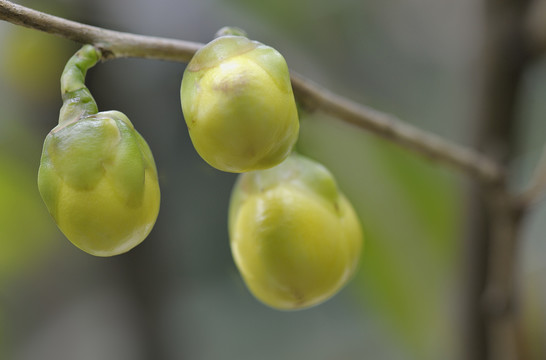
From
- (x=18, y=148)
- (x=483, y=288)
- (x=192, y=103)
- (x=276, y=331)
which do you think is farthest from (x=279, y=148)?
(x=276, y=331)

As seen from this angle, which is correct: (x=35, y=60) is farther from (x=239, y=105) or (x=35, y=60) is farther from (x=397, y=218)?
(x=239, y=105)

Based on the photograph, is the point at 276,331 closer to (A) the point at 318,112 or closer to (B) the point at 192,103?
(A) the point at 318,112

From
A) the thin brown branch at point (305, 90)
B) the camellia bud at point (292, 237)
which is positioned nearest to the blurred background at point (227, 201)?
the thin brown branch at point (305, 90)

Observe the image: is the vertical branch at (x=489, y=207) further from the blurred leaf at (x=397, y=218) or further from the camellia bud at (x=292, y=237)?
the camellia bud at (x=292, y=237)

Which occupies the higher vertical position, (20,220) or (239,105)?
(239,105)

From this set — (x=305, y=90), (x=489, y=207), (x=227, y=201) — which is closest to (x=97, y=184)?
(x=305, y=90)

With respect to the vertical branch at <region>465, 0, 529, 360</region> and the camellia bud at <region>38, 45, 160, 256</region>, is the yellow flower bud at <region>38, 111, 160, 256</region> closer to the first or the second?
the camellia bud at <region>38, 45, 160, 256</region>

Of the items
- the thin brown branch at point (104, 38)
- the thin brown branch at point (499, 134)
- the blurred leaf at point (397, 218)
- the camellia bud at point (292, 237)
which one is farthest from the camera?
the blurred leaf at point (397, 218)
